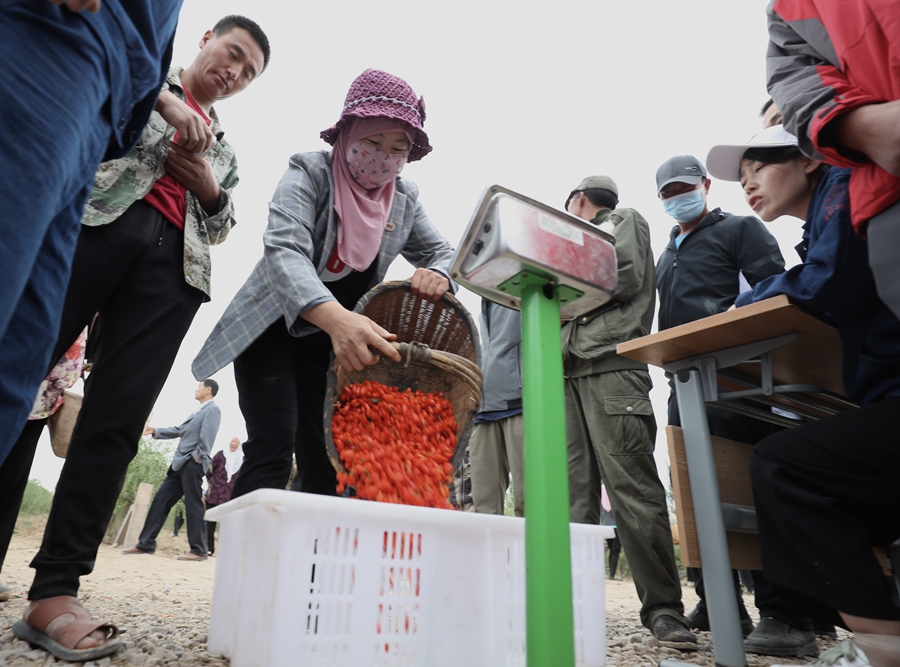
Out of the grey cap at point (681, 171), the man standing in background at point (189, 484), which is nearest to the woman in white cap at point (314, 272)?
the grey cap at point (681, 171)

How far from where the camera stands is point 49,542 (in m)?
1.35

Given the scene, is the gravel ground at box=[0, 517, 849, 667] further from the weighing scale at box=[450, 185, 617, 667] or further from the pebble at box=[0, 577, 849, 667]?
the weighing scale at box=[450, 185, 617, 667]

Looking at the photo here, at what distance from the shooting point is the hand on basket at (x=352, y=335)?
146 centimetres

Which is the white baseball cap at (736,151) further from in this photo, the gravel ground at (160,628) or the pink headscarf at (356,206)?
the gravel ground at (160,628)

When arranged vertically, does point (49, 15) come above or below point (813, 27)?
below

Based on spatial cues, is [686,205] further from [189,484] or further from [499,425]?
[189,484]

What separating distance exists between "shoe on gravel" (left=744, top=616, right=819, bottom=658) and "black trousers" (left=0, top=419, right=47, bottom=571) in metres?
2.20

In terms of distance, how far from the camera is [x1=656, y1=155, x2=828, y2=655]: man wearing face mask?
2.32m

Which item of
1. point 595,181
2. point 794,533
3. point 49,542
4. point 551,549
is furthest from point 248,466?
point 595,181

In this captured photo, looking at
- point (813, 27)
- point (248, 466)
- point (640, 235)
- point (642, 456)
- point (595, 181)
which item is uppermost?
point (595, 181)

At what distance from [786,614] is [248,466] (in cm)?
179

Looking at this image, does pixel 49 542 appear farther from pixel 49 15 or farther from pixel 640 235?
pixel 640 235

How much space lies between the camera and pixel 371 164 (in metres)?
1.93

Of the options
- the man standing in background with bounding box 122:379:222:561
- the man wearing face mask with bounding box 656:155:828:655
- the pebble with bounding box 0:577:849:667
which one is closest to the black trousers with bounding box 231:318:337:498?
the pebble with bounding box 0:577:849:667
